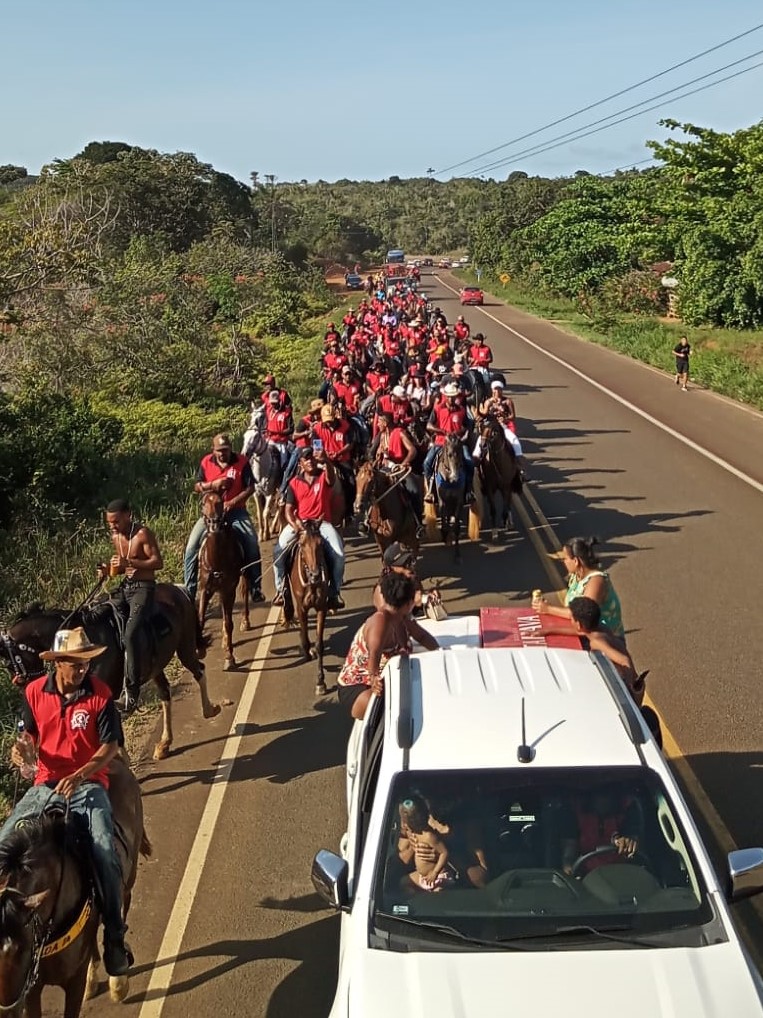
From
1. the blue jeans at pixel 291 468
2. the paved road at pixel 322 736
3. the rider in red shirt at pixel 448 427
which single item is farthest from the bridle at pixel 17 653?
the rider in red shirt at pixel 448 427

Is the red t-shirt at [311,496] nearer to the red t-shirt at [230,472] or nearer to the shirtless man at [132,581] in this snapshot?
the red t-shirt at [230,472]

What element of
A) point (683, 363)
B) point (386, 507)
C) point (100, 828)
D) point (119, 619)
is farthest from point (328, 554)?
point (683, 363)

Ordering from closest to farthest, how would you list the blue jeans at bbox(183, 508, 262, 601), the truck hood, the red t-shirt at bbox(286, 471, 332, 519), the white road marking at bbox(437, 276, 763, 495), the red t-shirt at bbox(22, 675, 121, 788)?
the truck hood < the red t-shirt at bbox(22, 675, 121, 788) < the blue jeans at bbox(183, 508, 262, 601) < the red t-shirt at bbox(286, 471, 332, 519) < the white road marking at bbox(437, 276, 763, 495)

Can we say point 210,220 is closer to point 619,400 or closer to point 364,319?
point 364,319

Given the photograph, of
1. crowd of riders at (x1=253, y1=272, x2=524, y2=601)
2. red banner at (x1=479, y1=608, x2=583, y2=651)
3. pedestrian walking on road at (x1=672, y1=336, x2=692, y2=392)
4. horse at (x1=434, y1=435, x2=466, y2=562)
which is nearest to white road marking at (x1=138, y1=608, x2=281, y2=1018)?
crowd of riders at (x1=253, y1=272, x2=524, y2=601)

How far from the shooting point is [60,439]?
20.1 meters

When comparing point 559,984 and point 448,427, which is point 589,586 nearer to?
point 559,984

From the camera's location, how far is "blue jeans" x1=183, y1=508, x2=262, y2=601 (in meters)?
11.2

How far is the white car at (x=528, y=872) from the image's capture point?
4.16 meters

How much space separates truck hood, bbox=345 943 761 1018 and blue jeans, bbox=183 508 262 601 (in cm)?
723

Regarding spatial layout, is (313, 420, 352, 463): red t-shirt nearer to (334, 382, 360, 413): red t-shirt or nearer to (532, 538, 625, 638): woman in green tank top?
(334, 382, 360, 413): red t-shirt

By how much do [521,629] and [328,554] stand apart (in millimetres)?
4003

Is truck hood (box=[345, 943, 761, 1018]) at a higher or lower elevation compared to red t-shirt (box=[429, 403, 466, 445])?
lower

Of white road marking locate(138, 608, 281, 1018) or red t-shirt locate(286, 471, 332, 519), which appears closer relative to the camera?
white road marking locate(138, 608, 281, 1018)
